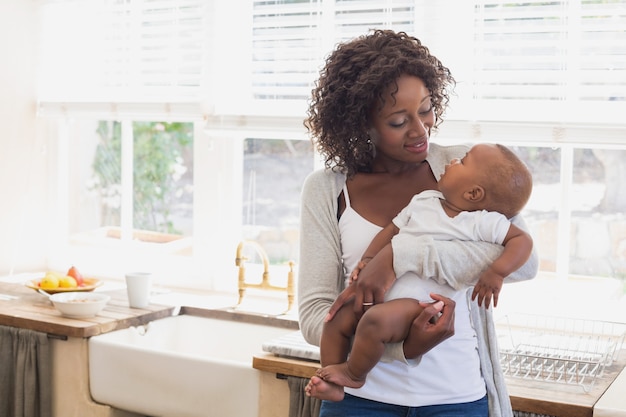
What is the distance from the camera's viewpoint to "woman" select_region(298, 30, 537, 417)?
1.56 meters

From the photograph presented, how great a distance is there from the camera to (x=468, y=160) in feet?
5.27

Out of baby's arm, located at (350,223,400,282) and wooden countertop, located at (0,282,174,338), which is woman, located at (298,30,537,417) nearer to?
baby's arm, located at (350,223,400,282)

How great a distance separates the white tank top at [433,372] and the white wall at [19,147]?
8.27 ft

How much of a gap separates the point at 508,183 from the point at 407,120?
0.21m

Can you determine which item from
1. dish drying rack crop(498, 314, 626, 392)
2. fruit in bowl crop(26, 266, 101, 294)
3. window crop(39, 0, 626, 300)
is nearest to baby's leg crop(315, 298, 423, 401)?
dish drying rack crop(498, 314, 626, 392)

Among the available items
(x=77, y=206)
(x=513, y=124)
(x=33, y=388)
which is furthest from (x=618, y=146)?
(x=77, y=206)

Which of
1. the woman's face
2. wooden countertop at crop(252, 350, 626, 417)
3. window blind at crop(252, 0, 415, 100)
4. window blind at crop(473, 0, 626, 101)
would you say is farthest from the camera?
window blind at crop(252, 0, 415, 100)

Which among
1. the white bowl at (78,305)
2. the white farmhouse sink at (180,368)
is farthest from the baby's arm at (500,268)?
the white bowl at (78,305)

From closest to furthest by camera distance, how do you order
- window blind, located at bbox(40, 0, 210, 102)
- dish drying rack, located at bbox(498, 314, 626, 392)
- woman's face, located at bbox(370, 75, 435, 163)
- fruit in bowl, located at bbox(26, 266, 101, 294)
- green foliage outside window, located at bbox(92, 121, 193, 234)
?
woman's face, located at bbox(370, 75, 435, 163) → dish drying rack, located at bbox(498, 314, 626, 392) → fruit in bowl, located at bbox(26, 266, 101, 294) → window blind, located at bbox(40, 0, 210, 102) → green foliage outside window, located at bbox(92, 121, 193, 234)

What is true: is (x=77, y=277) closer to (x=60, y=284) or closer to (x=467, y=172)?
(x=60, y=284)

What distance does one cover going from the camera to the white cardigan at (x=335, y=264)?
157 centimetres

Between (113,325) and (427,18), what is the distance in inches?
55.2

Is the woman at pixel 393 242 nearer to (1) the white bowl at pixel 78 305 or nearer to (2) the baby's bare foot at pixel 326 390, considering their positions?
(2) the baby's bare foot at pixel 326 390

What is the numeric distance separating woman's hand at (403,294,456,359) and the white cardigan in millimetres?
53
